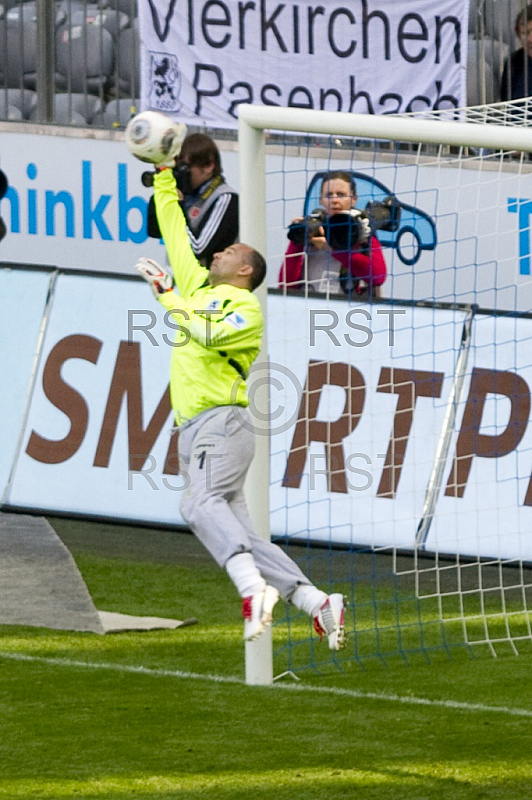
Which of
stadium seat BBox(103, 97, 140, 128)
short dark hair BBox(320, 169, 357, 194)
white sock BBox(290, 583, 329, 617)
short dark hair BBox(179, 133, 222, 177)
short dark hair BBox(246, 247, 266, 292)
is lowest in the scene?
white sock BBox(290, 583, 329, 617)

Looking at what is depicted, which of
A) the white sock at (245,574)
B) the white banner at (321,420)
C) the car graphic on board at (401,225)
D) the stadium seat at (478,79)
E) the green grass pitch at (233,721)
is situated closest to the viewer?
the green grass pitch at (233,721)

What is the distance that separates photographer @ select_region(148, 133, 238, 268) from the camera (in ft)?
26.6

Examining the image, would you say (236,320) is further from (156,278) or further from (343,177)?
(343,177)

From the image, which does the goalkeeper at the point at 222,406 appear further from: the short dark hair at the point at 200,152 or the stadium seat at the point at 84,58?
the stadium seat at the point at 84,58

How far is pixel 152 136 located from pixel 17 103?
20.8ft

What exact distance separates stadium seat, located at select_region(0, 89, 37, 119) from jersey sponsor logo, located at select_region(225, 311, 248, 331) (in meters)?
6.74

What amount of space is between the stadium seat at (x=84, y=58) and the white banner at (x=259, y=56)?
1.43 ft

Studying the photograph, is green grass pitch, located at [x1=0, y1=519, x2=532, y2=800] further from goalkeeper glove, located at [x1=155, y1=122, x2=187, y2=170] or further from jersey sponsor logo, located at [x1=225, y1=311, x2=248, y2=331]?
goalkeeper glove, located at [x1=155, y1=122, x2=187, y2=170]

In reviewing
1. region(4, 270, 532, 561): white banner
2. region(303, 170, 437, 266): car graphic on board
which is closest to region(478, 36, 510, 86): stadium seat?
region(303, 170, 437, 266): car graphic on board

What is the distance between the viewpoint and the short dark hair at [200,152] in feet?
26.3

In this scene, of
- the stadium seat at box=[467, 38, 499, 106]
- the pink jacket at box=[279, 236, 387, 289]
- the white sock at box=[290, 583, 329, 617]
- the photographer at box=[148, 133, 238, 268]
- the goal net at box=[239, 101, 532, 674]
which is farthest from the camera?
the stadium seat at box=[467, 38, 499, 106]

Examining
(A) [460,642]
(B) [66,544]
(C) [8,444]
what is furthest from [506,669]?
(C) [8,444]

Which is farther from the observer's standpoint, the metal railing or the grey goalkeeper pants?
the metal railing

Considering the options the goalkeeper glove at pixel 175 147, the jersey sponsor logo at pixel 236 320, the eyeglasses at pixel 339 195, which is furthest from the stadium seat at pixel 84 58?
the jersey sponsor logo at pixel 236 320
